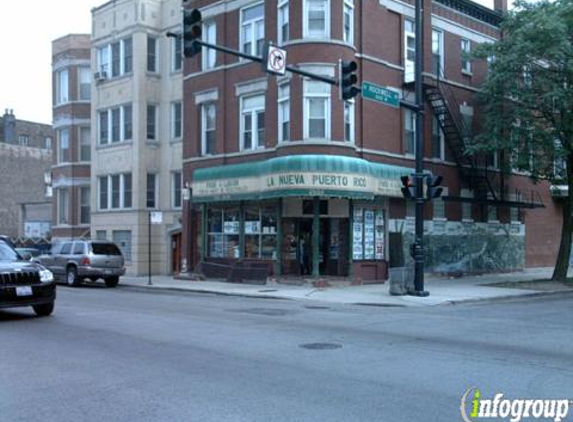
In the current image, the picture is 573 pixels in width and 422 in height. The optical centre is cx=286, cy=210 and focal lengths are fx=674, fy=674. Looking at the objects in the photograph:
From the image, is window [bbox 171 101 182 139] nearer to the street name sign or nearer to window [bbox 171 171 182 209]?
window [bbox 171 171 182 209]

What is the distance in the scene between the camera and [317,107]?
2423cm

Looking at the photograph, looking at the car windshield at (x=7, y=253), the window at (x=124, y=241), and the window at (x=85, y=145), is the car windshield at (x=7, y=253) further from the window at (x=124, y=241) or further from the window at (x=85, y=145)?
the window at (x=85, y=145)

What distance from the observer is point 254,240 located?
87.2 ft

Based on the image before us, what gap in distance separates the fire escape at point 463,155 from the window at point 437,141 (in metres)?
0.26

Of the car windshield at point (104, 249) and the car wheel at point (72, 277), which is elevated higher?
the car windshield at point (104, 249)

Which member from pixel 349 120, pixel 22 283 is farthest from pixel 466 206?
pixel 22 283

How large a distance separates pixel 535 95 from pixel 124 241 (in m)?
20.1

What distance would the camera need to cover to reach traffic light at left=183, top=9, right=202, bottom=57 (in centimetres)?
1420

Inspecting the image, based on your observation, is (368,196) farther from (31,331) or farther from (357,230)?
(31,331)

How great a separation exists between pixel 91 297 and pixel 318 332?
1041 cm

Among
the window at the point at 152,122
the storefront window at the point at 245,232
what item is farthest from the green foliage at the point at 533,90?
the window at the point at 152,122

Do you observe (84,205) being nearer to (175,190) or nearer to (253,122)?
(175,190)

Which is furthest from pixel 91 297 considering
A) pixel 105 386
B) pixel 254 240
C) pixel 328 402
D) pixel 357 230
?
pixel 328 402

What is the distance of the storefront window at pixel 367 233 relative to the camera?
2489 cm
